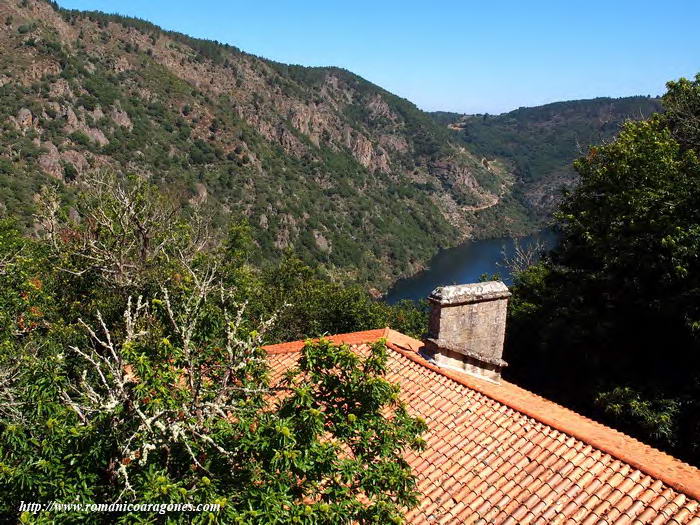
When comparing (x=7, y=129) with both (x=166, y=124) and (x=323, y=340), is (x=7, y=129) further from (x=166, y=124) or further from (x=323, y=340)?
(x=323, y=340)

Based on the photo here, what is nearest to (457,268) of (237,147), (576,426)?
(237,147)

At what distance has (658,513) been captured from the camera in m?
5.96

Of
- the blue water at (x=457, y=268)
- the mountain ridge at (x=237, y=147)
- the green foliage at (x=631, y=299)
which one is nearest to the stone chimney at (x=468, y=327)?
the green foliage at (x=631, y=299)

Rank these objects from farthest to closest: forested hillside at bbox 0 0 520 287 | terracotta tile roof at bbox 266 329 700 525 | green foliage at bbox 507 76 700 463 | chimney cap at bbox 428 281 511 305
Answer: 1. forested hillside at bbox 0 0 520 287
2. green foliage at bbox 507 76 700 463
3. chimney cap at bbox 428 281 511 305
4. terracotta tile roof at bbox 266 329 700 525

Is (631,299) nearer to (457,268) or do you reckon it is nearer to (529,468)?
(529,468)

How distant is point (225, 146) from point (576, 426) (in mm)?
97804

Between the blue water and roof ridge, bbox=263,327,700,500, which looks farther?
the blue water

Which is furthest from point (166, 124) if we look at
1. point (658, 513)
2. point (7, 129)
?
point (658, 513)

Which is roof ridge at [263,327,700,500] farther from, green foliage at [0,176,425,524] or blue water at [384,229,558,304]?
blue water at [384,229,558,304]

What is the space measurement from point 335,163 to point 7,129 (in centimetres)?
8838

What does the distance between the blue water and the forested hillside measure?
4539mm

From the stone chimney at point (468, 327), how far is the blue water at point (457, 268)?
72346mm

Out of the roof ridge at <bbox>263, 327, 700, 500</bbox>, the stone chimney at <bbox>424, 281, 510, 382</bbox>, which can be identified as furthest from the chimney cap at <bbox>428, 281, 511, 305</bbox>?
the roof ridge at <bbox>263, 327, 700, 500</bbox>

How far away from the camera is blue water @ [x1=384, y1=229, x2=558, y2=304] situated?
9375 cm
